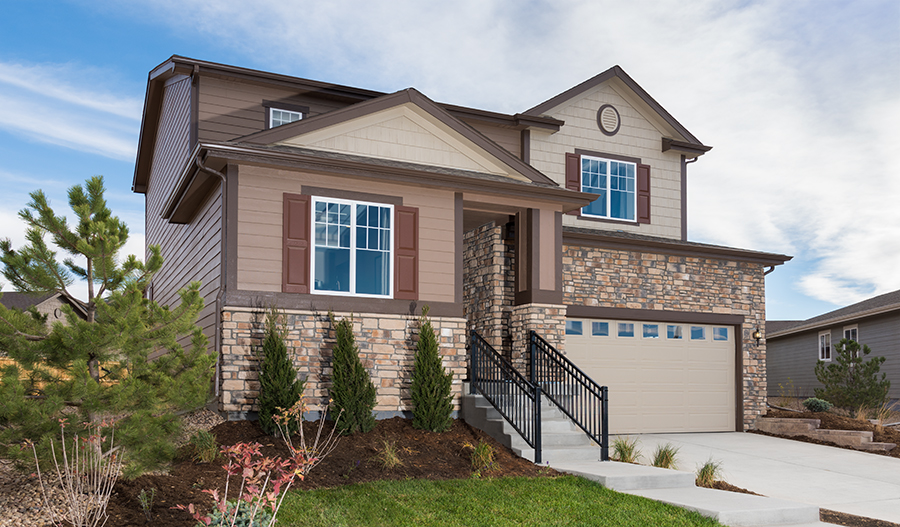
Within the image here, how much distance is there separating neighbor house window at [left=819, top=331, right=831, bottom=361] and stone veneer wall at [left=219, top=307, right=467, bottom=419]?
19036 mm

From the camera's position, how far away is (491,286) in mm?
13500

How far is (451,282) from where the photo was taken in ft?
38.6

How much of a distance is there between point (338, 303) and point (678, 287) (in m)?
8.27

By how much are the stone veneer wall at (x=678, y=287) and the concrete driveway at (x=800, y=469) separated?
206 centimetres

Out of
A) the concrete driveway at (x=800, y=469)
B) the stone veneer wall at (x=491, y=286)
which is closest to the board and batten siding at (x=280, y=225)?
the stone veneer wall at (x=491, y=286)

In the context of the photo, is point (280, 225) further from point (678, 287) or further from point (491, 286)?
point (678, 287)

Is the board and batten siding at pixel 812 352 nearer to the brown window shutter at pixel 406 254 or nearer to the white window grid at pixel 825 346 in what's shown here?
the white window grid at pixel 825 346

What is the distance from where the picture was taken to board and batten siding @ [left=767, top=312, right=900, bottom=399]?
22.6 metres

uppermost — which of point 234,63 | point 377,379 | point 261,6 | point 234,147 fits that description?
point 261,6

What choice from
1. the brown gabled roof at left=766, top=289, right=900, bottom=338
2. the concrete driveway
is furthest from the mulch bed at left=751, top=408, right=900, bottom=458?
the brown gabled roof at left=766, top=289, right=900, bottom=338

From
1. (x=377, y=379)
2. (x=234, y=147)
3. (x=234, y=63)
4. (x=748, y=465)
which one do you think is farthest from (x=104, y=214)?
(x=748, y=465)

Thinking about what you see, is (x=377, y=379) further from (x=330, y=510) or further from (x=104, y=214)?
(x=104, y=214)

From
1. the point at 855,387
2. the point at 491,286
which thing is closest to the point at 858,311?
the point at 855,387

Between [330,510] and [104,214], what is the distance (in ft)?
11.6
